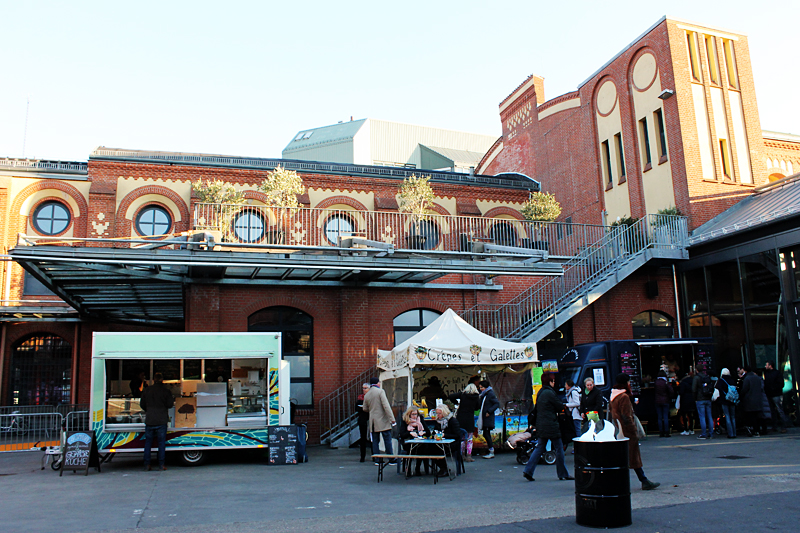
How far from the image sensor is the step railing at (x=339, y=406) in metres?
16.8

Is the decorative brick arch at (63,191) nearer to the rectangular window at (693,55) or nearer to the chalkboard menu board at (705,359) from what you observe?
the chalkboard menu board at (705,359)

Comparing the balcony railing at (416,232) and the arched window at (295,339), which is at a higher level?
the balcony railing at (416,232)

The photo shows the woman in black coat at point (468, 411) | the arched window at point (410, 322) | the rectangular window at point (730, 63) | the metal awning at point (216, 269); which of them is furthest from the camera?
the rectangular window at point (730, 63)

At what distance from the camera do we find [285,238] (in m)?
19.4

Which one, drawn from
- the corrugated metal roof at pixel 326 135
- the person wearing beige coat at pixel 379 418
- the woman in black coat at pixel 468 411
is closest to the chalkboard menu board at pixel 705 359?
the woman in black coat at pixel 468 411

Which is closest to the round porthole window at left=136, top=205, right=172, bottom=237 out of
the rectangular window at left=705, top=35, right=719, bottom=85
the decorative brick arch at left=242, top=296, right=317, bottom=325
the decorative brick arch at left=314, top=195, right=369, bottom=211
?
the decorative brick arch at left=314, top=195, right=369, bottom=211

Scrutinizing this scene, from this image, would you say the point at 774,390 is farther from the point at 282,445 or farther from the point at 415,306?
the point at 282,445

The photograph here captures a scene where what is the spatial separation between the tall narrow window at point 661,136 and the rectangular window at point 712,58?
2.02 m

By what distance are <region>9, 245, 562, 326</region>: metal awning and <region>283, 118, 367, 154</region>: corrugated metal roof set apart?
84.5ft

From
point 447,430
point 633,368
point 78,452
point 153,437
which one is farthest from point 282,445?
point 633,368

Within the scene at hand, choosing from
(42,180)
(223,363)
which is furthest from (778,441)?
(42,180)

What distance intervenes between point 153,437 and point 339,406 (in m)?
5.59

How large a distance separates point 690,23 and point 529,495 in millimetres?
19164

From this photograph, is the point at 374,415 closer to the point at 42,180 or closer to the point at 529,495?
the point at 529,495
